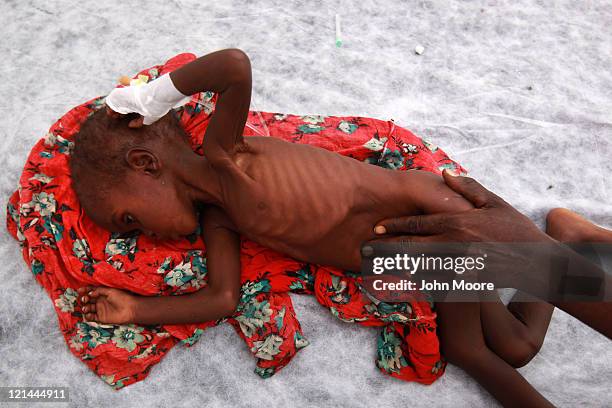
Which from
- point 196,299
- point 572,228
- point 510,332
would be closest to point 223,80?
point 196,299

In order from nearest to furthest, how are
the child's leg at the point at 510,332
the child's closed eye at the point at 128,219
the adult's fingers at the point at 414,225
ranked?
the adult's fingers at the point at 414,225
the child's closed eye at the point at 128,219
the child's leg at the point at 510,332

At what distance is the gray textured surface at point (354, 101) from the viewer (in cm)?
165

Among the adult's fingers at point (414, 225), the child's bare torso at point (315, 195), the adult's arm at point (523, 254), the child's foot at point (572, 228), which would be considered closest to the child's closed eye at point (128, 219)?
the child's bare torso at point (315, 195)

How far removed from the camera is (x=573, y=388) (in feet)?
5.40

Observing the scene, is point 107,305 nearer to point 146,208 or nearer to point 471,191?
point 146,208

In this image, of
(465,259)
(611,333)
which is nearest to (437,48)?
(465,259)

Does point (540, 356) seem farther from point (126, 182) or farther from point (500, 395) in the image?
point (126, 182)

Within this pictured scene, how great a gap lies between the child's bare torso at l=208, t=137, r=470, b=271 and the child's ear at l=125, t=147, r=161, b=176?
0.19 meters

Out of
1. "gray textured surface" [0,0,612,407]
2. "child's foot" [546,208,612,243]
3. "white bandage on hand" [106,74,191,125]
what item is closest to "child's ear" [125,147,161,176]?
"white bandage on hand" [106,74,191,125]

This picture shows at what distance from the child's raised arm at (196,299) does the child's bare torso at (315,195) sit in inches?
4.6

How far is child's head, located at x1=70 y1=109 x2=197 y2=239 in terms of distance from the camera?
1401 mm

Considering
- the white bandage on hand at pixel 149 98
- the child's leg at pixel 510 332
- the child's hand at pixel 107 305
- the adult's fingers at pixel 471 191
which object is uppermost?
the white bandage on hand at pixel 149 98

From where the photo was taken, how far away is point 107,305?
1591 millimetres

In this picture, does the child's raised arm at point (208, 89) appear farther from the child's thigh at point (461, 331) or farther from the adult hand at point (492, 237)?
the child's thigh at point (461, 331)
